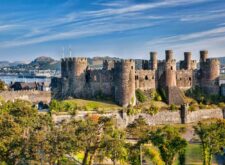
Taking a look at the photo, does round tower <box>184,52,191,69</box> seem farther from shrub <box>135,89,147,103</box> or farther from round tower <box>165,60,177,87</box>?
shrub <box>135,89,147,103</box>

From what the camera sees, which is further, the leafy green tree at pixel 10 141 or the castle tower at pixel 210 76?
the castle tower at pixel 210 76

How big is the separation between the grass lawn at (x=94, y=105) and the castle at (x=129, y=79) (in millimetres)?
1521

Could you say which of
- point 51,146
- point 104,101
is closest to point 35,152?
point 51,146

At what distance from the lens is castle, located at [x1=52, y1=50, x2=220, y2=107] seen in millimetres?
69938

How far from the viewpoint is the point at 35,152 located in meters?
38.2

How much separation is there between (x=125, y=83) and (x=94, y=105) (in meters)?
5.09

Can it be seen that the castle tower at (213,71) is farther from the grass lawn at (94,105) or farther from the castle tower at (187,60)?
the grass lawn at (94,105)

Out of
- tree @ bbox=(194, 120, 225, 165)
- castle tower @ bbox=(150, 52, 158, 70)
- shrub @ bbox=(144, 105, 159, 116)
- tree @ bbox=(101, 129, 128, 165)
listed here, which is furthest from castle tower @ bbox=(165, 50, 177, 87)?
tree @ bbox=(101, 129, 128, 165)

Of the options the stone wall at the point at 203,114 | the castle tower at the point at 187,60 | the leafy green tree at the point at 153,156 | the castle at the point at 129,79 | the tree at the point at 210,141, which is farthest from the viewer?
the castle tower at the point at 187,60

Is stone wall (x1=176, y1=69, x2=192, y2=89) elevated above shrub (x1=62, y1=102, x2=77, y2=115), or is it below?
above

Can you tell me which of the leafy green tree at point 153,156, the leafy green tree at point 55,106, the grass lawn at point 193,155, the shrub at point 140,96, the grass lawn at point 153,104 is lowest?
the grass lawn at point 193,155

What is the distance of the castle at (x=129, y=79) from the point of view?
6994cm

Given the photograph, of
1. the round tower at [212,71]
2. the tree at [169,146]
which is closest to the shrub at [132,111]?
the round tower at [212,71]

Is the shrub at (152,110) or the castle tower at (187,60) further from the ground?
the castle tower at (187,60)
